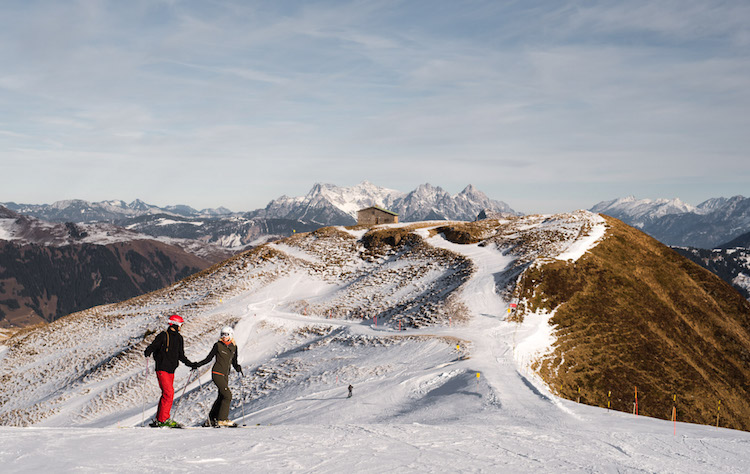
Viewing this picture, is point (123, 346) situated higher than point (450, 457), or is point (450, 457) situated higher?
point (450, 457)

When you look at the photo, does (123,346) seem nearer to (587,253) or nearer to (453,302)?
(453,302)

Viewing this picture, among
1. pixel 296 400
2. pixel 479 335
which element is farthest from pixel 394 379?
pixel 479 335

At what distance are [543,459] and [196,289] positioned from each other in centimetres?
6882

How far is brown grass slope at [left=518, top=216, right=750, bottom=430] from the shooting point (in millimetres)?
37375

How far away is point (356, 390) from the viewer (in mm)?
31516

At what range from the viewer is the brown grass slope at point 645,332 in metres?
37.4

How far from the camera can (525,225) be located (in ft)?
269

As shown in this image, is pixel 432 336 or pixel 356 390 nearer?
pixel 356 390

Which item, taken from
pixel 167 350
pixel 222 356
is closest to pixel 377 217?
pixel 222 356

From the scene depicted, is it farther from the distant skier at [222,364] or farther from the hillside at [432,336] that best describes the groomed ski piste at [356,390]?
the distant skier at [222,364]

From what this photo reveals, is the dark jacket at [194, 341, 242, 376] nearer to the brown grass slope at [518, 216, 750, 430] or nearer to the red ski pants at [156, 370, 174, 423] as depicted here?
the red ski pants at [156, 370, 174, 423]

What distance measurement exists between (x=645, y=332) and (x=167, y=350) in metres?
48.7

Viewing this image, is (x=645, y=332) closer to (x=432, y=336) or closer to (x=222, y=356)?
(x=432, y=336)

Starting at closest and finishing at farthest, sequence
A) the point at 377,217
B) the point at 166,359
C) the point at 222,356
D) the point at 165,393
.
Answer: the point at 166,359 < the point at 165,393 < the point at 222,356 < the point at 377,217
